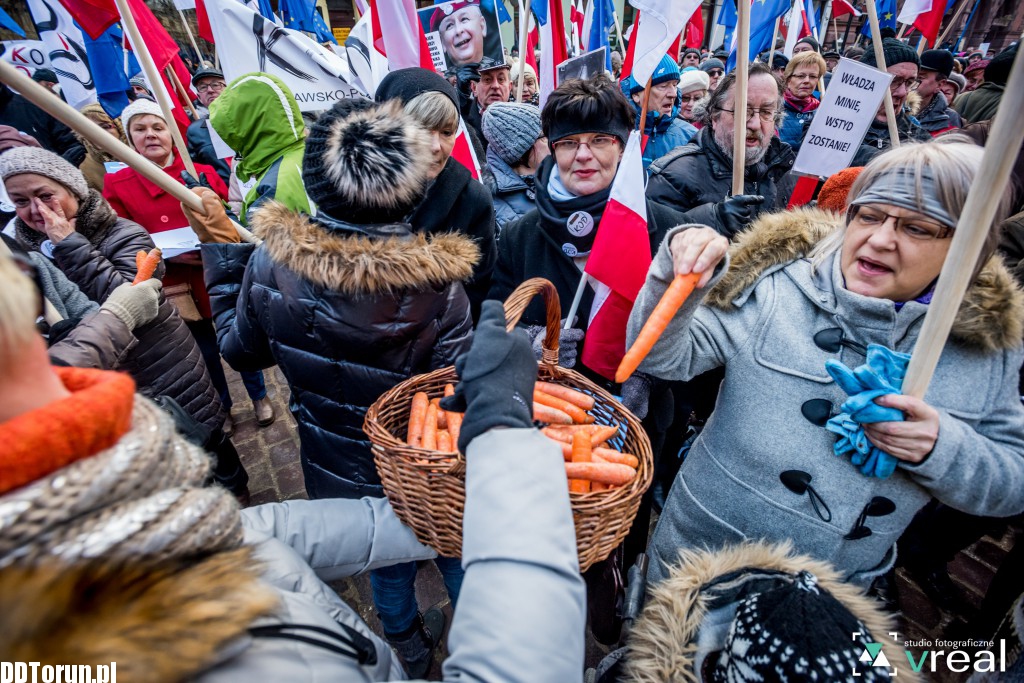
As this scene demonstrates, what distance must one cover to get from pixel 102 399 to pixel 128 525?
0.55 feet

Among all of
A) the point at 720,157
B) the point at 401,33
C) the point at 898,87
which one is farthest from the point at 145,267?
the point at 898,87

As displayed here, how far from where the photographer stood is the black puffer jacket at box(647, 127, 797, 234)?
10.7 feet

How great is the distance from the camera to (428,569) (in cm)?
279

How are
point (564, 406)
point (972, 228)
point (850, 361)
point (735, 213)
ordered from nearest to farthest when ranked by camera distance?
point (972, 228) < point (850, 361) < point (564, 406) < point (735, 213)

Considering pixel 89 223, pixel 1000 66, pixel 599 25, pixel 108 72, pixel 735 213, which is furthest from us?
pixel 599 25

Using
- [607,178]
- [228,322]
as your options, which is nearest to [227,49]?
[228,322]

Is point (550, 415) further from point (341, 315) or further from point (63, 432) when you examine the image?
point (63, 432)

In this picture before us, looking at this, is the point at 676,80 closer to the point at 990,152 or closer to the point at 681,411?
the point at 681,411

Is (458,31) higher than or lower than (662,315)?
higher

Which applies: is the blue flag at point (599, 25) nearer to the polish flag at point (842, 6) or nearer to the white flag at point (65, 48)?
the polish flag at point (842, 6)

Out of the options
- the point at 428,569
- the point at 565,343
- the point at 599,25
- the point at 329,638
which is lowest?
the point at 428,569

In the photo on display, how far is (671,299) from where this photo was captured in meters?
1.29

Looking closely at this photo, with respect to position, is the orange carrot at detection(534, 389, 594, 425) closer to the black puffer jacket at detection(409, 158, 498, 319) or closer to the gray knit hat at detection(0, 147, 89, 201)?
the black puffer jacket at detection(409, 158, 498, 319)

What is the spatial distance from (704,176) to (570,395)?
7.77ft
